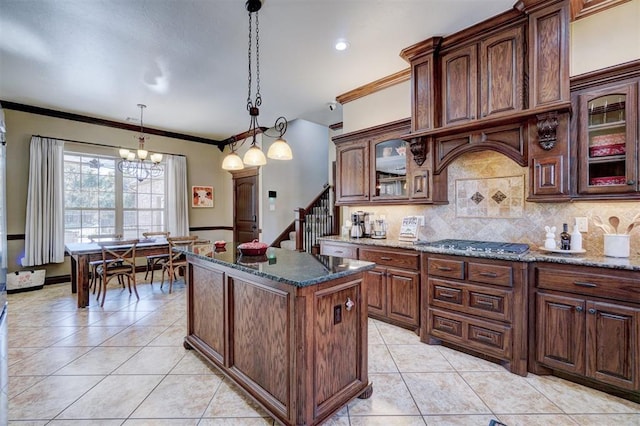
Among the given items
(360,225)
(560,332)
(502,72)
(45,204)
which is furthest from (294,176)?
(560,332)

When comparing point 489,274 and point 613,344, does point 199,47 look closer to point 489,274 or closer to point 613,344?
point 489,274

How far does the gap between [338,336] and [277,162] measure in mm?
4965

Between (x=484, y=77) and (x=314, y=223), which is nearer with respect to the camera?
(x=484, y=77)

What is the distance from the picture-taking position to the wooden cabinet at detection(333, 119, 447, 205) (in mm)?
3262

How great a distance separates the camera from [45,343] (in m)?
2.91

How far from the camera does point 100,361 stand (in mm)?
2568

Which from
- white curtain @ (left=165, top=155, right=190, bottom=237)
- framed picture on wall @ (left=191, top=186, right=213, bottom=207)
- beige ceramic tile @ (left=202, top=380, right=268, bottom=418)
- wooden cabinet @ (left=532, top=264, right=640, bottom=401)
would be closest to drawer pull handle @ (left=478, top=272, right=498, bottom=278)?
wooden cabinet @ (left=532, top=264, right=640, bottom=401)

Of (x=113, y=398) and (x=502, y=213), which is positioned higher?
(x=502, y=213)

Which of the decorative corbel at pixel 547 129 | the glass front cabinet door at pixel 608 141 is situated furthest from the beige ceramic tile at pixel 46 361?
the glass front cabinet door at pixel 608 141

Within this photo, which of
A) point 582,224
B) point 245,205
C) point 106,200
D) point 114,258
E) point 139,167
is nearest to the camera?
point 582,224

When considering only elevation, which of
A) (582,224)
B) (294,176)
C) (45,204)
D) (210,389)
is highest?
(294,176)

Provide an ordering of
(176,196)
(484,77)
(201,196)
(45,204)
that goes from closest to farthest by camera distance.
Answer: (484,77), (45,204), (176,196), (201,196)

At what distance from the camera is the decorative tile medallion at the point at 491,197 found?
9.51 ft

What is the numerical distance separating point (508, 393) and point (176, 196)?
650 centimetres
